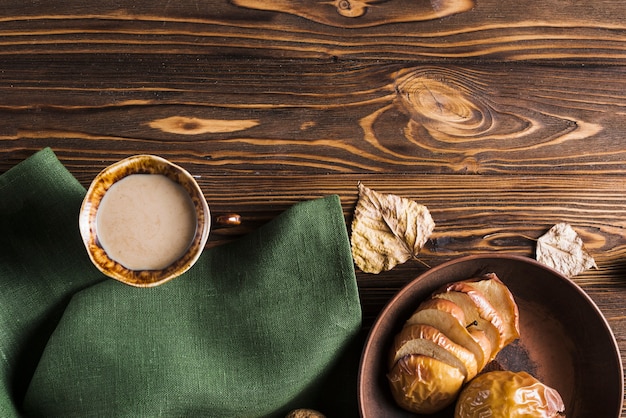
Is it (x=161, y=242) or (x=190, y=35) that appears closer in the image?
(x=161, y=242)

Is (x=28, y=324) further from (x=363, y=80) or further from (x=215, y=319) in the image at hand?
(x=363, y=80)

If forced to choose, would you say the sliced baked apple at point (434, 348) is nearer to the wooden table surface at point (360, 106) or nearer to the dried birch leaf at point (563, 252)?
the wooden table surface at point (360, 106)

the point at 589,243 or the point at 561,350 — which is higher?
the point at 589,243

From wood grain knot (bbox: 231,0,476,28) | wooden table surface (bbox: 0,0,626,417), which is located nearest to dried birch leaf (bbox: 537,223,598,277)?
wooden table surface (bbox: 0,0,626,417)

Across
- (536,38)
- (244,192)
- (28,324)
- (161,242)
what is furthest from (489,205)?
(28,324)

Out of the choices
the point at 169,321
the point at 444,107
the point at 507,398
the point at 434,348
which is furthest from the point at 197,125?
the point at 507,398

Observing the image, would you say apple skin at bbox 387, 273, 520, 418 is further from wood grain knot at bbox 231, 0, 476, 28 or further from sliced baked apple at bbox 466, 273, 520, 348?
wood grain knot at bbox 231, 0, 476, 28

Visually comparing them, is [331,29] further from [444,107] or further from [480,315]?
[480,315]
